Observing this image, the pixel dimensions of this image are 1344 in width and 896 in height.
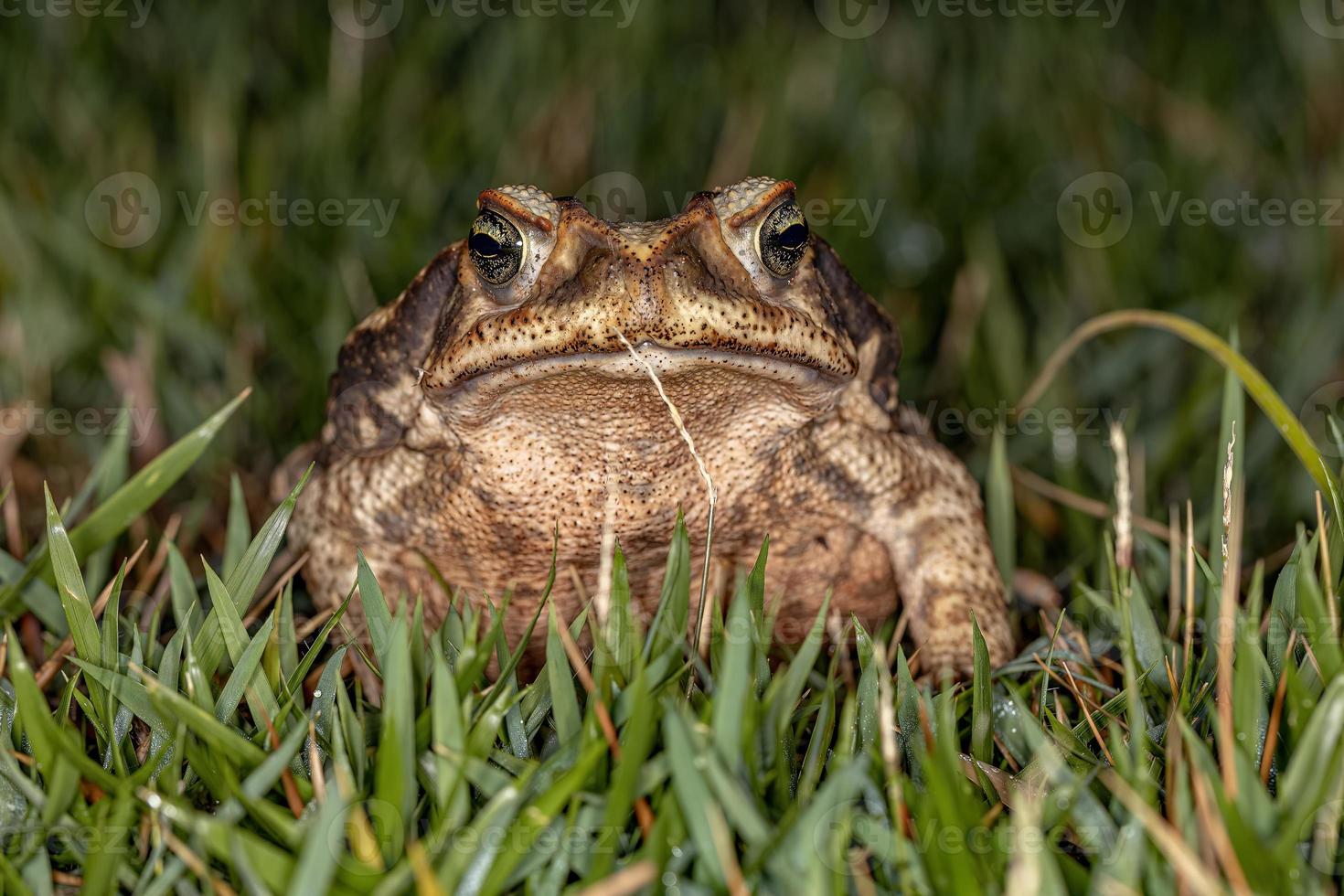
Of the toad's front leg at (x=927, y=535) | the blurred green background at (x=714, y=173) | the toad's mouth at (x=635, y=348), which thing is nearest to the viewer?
the toad's mouth at (x=635, y=348)

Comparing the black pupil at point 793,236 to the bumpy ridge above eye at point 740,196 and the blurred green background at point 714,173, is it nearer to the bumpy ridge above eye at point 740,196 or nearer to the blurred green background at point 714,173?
the bumpy ridge above eye at point 740,196

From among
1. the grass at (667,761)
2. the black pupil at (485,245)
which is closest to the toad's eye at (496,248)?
the black pupil at (485,245)

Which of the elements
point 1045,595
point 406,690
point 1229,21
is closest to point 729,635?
point 406,690

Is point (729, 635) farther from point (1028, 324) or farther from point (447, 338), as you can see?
point (1028, 324)

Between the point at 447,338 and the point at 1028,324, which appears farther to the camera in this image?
the point at 1028,324

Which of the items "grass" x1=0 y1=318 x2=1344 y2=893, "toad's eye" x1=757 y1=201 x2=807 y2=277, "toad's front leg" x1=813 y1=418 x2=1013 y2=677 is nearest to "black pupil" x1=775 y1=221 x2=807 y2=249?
"toad's eye" x1=757 y1=201 x2=807 y2=277

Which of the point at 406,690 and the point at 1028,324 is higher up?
the point at 1028,324

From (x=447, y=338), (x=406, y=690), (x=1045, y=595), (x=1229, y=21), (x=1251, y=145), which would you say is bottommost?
(x=1045, y=595)
